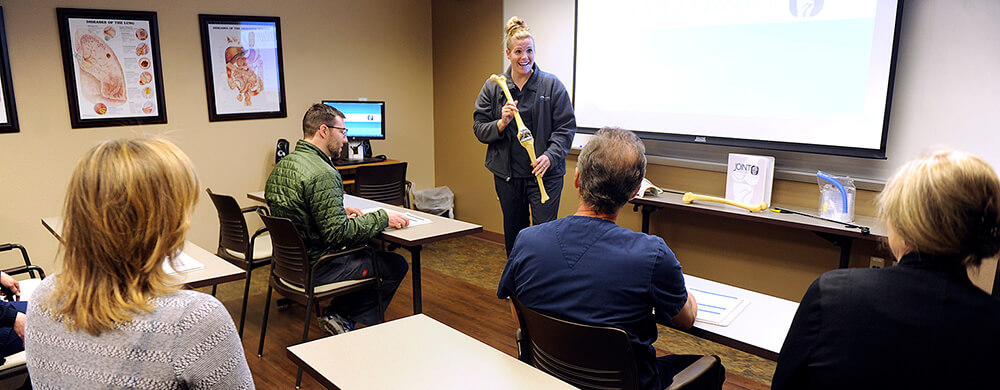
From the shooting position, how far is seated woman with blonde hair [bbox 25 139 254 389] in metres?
1.02

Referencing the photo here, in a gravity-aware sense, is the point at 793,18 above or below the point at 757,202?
above

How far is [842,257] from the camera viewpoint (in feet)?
10.4

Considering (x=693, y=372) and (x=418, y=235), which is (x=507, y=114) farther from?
(x=693, y=372)

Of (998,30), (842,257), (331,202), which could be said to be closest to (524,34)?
(331,202)

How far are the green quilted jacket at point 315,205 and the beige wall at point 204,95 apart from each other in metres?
1.03

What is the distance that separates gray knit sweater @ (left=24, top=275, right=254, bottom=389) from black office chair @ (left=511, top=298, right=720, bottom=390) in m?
0.77

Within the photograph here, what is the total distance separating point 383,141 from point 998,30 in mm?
4479

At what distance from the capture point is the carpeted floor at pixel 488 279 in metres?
3.06

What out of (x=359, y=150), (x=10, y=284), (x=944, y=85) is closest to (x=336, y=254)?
(x=10, y=284)

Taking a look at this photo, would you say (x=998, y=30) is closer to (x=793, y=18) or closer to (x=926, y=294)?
(x=793, y=18)

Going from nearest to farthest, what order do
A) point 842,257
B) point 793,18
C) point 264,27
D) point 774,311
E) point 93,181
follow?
point 93,181, point 774,311, point 842,257, point 793,18, point 264,27

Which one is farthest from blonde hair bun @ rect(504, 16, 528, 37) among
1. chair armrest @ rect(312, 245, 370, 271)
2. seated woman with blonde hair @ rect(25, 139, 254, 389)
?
seated woman with blonde hair @ rect(25, 139, 254, 389)

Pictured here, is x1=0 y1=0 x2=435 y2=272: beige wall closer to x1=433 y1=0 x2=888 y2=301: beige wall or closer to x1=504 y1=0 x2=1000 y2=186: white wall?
x1=433 y1=0 x2=888 y2=301: beige wall

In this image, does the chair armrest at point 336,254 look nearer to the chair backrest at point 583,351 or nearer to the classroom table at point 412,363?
the classroom table at point 412,363
